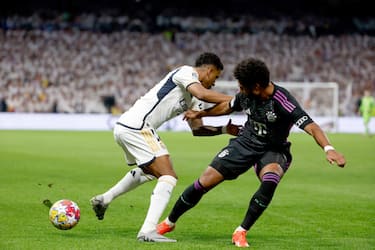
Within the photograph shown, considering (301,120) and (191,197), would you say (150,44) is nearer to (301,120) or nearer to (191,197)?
(191,197)

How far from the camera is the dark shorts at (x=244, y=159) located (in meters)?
8.98

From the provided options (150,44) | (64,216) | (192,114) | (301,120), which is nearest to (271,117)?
(301,120)

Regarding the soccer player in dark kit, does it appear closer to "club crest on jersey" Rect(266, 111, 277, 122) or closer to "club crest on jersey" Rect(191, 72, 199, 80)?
"club crest on jersey" Rect(266, 111, 277, 122)

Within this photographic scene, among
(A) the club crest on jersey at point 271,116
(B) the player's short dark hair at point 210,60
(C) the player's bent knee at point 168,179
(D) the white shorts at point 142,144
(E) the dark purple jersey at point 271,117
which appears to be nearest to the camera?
(E) the dark purple jersey at point 271,117

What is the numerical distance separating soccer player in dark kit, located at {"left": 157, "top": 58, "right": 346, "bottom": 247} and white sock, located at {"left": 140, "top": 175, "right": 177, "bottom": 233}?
20 centimetres

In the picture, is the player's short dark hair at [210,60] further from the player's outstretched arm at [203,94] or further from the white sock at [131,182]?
the white sock at [131,182]

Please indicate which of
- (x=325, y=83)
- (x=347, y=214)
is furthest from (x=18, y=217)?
(x=325, y=83)

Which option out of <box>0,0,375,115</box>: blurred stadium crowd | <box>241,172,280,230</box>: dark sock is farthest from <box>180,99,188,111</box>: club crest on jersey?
<box>0,0,375,115</box>: blurred stadium crowd

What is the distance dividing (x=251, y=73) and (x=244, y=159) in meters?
1.03

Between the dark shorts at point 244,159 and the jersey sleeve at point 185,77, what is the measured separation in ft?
2.77

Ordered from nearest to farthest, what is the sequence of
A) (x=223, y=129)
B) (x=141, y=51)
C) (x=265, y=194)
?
1. (x=265, y=194)
2. (x=223, y=129)
3. (x=141, y=51)

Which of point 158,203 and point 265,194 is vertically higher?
point 265,194

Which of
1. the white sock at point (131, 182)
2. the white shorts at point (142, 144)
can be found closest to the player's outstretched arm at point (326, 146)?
the white shorts at point (142, 144)

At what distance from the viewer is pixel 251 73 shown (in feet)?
27.9
